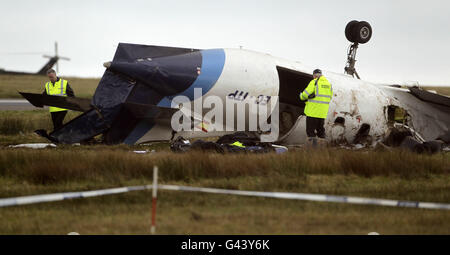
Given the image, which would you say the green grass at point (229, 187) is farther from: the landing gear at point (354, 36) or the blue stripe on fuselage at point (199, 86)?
the landing gear at point (354, 36)

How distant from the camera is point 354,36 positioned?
60.7 ft

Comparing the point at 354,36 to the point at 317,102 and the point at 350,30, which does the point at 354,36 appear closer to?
the point at 350,30

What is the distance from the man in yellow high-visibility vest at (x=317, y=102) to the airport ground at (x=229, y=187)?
230 centimetres

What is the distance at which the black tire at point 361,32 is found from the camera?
1836 cm

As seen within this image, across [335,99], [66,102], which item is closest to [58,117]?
[66,102]

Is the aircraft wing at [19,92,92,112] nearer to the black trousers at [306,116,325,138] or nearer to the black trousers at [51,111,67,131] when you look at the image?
the black trousers at [51,111,67,131]
